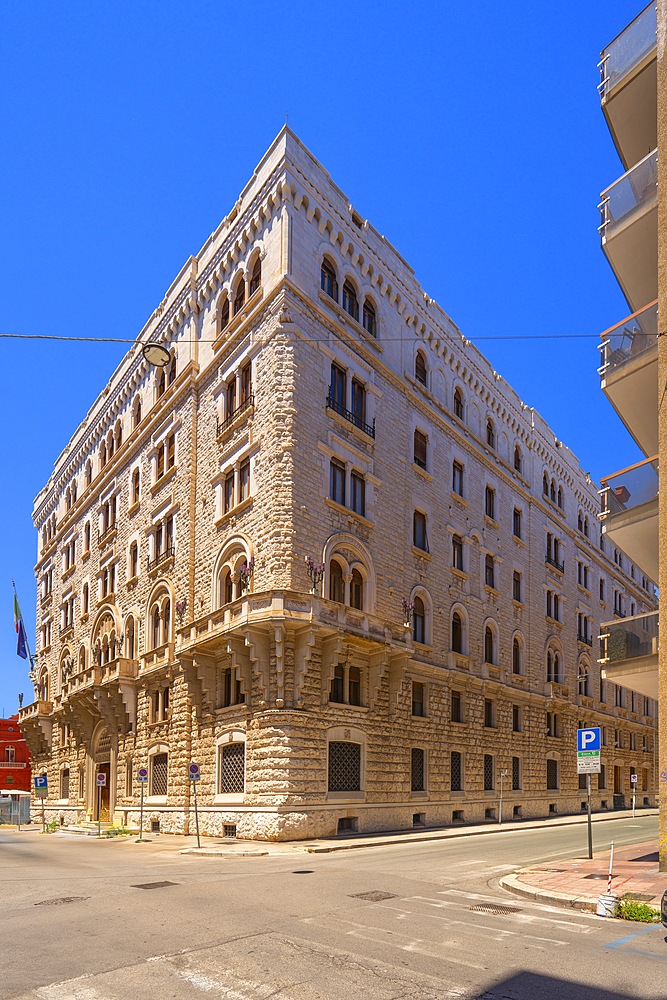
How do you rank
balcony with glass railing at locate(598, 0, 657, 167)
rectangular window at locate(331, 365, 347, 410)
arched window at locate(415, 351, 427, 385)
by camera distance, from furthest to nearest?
arched window at locate(415, 351, 427, 385)
rectangular window at locate(331, 365, 347, 410)
balcony with glass railing at locate(598, 0, 657, 167)

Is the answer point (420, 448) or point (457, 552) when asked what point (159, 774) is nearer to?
point (457, 552)

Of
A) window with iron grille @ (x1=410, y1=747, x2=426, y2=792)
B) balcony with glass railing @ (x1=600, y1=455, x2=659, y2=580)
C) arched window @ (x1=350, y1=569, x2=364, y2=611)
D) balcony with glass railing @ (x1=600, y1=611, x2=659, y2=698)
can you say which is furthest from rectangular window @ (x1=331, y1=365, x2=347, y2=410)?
window with iron grille @ (x1=410, y1=747, x2=426, y2=792)

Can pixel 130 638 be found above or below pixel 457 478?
below

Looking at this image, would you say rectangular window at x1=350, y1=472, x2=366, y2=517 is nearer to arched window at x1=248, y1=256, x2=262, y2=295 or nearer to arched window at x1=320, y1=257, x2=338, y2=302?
arched window at x1=320, y1=257, x2=338, y2=302

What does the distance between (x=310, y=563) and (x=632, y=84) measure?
54.6ft

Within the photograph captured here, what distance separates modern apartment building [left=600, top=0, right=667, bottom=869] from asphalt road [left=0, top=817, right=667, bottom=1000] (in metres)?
6.30

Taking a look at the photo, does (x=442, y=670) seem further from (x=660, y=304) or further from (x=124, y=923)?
(x=124, y=923)

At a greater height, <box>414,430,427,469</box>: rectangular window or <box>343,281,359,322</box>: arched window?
<box>343,281,359,322</box>: arched window

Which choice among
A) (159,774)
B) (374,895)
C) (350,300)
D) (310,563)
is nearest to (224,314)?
(350,300)

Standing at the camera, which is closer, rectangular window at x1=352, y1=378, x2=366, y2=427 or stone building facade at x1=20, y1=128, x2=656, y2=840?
stone building facade at x1=20, y1=128, x2=656, y2=840

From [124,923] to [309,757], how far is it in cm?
1532

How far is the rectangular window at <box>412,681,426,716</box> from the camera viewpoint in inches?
1314

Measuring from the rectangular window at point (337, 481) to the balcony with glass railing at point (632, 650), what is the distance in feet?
38.9

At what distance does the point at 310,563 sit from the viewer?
Answer: 27734mm
